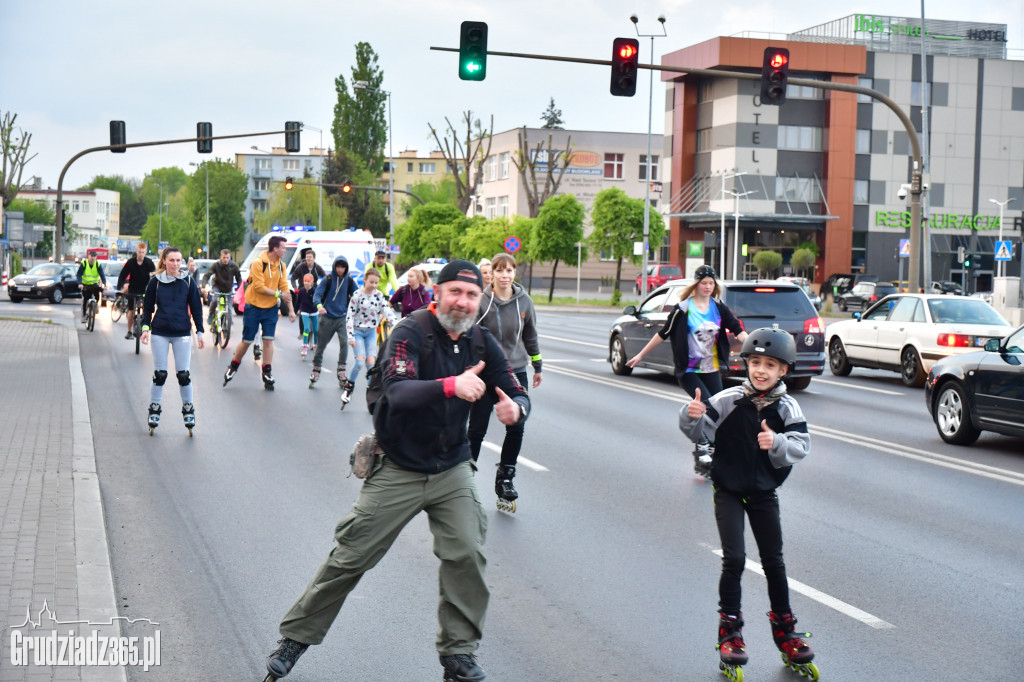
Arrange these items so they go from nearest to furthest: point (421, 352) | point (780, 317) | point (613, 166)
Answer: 1. point (421, 352)
2. point (780, 317)
3. point (613, 166)

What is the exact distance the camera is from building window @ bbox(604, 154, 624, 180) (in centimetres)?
9412

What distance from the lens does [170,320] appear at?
11758 millimetres

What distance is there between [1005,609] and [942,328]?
1354 centimetres

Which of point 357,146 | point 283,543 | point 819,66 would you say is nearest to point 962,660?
point 283,543

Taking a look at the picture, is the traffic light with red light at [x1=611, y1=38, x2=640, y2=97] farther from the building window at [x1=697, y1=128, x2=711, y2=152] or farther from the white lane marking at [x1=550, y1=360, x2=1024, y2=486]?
the building window at [x1=697, y1=128, x2=711, y2=152]

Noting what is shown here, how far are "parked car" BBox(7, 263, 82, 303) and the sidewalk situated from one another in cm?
3316

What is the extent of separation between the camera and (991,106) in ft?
252

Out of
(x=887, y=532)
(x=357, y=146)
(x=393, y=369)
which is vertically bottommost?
(x=887, y=532)

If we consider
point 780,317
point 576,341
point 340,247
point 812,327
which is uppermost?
point 340,247

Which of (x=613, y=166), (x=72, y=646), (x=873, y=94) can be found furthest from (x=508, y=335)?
(x=613, y=166)

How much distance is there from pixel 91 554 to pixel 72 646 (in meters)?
1.68

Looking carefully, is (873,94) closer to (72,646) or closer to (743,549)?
(743,549)

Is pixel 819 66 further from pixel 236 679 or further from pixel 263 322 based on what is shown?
pixel 236 679

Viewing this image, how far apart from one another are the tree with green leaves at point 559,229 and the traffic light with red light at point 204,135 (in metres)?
23.4
